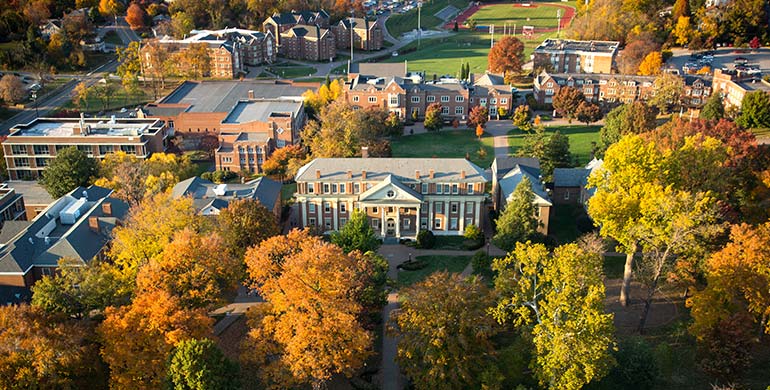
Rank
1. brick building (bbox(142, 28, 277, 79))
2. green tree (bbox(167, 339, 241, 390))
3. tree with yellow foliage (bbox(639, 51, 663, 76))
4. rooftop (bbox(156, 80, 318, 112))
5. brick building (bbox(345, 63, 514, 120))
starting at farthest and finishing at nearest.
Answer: brick building (bbox(142, 28, 277, 79))
tree with yellow foliage (bbox(639, 51, 663, 76))
rooftop (bbox(156, 80, 318, 112))
brick building (bbox(345, 63, 514, 120))
green tree (bbox(167, 339, 241, 390))

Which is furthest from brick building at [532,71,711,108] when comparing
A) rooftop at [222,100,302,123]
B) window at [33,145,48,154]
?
window at [33,145,48,154]

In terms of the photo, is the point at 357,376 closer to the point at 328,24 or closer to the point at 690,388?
the point at 690,388

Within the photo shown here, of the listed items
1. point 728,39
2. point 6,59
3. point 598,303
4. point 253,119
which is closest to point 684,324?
point 598,303

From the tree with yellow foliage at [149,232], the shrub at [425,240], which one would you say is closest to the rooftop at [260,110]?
the shrub at [425,240]

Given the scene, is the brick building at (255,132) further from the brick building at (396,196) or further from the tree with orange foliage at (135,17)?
the tree with orange foliage at (135,17)

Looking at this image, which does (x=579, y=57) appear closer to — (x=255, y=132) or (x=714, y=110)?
(x=714, y=110)

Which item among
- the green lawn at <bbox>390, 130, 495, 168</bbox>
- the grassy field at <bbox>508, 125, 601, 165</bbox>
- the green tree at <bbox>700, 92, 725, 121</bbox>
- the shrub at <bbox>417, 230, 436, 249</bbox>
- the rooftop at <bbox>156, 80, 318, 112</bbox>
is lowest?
the shrub at <bbox>417, 230, 436, 249</bbox>

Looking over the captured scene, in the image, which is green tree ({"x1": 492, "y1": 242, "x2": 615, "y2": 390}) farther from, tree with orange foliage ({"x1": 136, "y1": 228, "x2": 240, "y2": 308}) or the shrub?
the shrub
